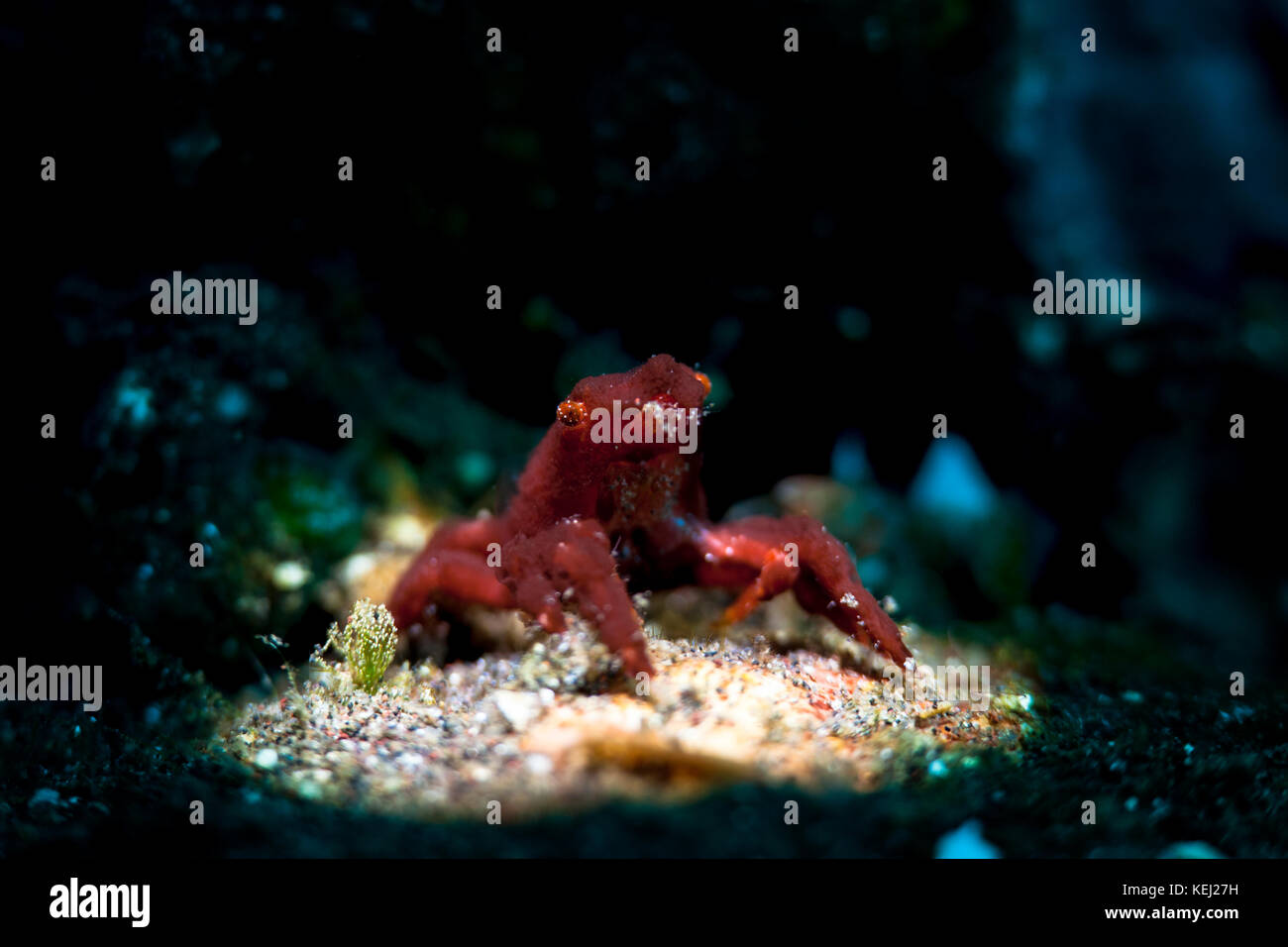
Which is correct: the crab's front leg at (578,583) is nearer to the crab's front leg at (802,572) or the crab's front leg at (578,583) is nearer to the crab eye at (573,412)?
the crab eye at (573,412)

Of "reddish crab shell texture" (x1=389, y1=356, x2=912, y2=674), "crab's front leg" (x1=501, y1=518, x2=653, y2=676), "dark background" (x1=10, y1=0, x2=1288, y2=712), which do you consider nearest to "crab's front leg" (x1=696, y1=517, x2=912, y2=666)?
"reddish crab shell texture" (x1=389, y1=356, x2=912, y2=674)

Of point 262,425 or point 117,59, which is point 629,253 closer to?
point 262,425

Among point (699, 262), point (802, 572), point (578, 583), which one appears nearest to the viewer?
point (578, 583)

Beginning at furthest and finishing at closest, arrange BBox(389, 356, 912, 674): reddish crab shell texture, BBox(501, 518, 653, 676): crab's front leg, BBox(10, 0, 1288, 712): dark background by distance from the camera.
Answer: BBox(10, 0, 1288, 712): dark background
BBox(389, 356, 912, 674): reddish crab shell texture
BBox(501, 518, 653, 676): crab's front leg

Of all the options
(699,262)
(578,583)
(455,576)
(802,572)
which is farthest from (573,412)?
(699,262)

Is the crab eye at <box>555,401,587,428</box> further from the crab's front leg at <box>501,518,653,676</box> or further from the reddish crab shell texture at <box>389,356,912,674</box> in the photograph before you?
the crab's front leg at <box>501,518,653,676</box>

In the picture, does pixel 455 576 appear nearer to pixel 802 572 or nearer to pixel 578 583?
pixel 578 583
